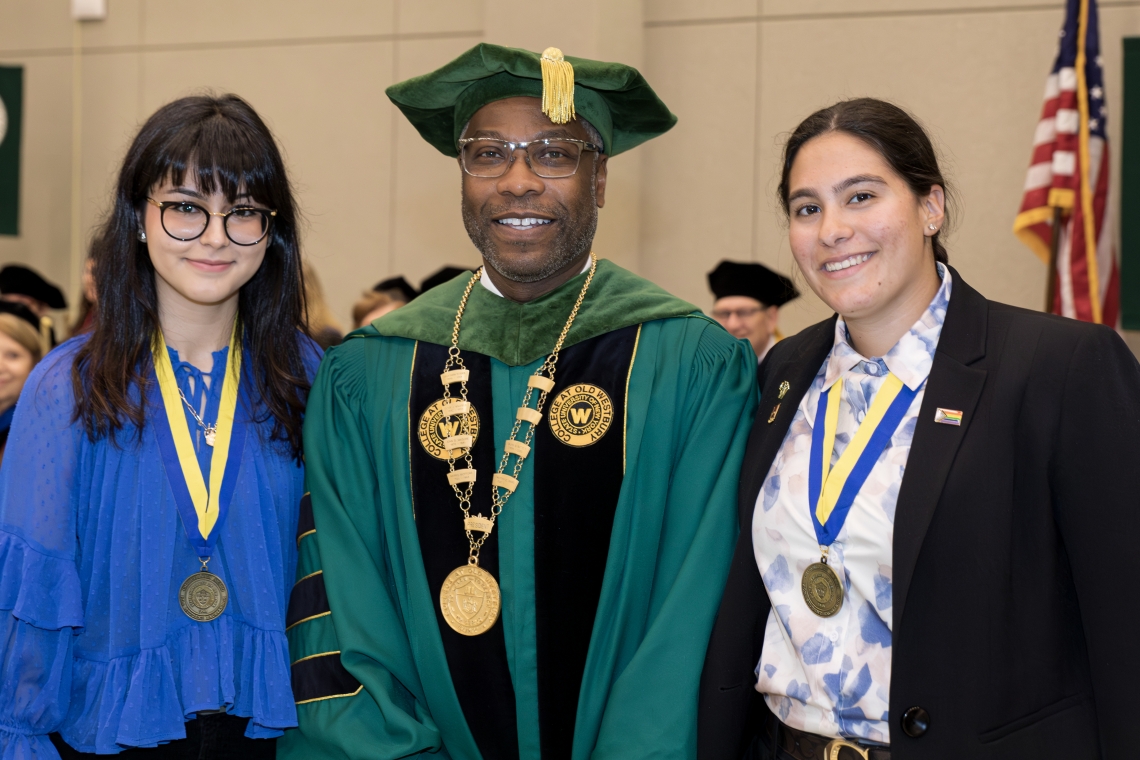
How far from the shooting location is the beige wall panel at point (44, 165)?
842 cm

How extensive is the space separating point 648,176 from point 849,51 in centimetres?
154

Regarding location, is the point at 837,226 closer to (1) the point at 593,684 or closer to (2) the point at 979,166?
(1) the point at 593,684

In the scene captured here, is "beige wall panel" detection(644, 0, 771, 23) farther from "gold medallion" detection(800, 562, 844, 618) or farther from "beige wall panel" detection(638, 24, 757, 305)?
"gold medallion" detection(800, 562, 844, 618)

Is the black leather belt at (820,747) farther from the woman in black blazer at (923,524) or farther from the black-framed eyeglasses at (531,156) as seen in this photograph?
the black-framed eyeglasses at (531,156)

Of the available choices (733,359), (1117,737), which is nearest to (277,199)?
(733,359)

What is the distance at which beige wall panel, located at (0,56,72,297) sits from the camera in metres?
8.42

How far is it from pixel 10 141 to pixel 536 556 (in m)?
7.41

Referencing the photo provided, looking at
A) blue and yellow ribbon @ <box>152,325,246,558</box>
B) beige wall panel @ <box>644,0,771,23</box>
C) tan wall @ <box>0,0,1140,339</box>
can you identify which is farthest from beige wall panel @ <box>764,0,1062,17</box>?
blue and yellow ribbon @ <box>152,325,246,558</box>

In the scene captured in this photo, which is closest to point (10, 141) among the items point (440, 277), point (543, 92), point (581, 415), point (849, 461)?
point (440, 277)

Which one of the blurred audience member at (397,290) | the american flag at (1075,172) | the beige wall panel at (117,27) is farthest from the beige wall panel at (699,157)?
the beige wall panel at (117,27)

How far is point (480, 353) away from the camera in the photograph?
2670 millimetres

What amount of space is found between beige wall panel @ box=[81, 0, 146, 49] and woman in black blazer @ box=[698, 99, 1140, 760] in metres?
7.47

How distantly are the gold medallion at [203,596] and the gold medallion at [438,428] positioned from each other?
56cm

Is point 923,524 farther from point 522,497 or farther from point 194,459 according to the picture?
point 194,459
